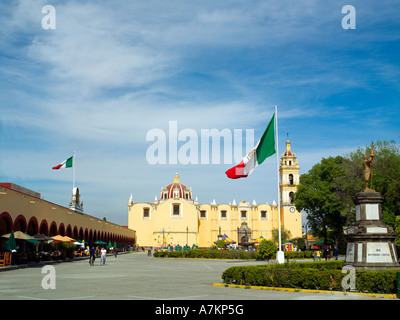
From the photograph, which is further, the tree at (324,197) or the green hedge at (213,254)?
the tree at (324,197)

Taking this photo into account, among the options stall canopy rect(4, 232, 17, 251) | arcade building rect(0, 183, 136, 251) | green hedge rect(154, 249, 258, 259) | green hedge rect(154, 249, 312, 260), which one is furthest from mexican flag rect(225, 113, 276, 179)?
green hedge rect(154, 249, 258, 259)

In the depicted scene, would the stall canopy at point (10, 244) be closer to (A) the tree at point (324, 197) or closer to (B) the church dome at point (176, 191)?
(A) the tree at point (324, 197)

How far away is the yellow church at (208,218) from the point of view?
82.1m

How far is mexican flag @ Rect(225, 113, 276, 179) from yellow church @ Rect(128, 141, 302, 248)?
212 feet

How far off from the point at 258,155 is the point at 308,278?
658 centimetres

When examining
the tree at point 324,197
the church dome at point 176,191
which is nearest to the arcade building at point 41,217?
the tree at point 324,197

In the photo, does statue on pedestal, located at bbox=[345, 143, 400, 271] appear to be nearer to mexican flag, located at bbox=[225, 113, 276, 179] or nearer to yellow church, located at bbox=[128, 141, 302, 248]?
mexican flag, located at bbox=[225, 113, 276, 179]

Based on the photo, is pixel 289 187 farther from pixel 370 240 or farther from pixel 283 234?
pixel 370 240

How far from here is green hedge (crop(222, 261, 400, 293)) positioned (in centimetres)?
1200

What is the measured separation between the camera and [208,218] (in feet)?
290

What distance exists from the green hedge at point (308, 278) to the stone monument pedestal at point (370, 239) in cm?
168
